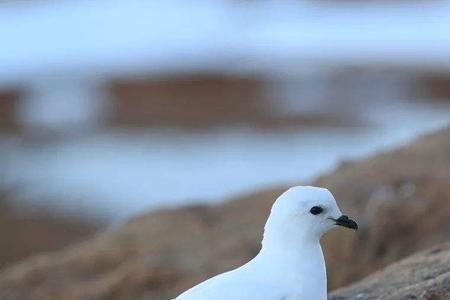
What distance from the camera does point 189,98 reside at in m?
18.9

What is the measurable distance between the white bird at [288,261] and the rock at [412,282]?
37 centimetres

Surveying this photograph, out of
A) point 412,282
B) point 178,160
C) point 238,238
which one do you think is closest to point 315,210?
point 412,282

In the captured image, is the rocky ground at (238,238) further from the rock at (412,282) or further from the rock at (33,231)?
the rock at (33,231)

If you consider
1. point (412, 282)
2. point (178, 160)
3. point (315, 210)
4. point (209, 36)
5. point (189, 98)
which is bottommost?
point (412, 282)

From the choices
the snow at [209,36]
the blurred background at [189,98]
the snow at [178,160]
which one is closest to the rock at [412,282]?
the blurred background at [189,98]

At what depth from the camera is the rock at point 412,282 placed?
5.35 m

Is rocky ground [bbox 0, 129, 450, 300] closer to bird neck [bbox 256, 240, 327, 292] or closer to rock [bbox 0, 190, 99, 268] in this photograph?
bird neck [bbox 256, 240, 327, 292]

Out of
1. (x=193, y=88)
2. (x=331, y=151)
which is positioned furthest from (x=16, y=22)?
(x=331, y=151)

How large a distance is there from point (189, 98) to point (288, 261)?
13682 millimetres

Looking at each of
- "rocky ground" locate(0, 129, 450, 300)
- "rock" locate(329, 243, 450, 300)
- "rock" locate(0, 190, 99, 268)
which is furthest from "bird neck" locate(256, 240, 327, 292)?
"rock" locate(0, 190, 99, 268)

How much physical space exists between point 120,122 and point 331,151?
11.2 ft

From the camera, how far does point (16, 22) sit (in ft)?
75.2

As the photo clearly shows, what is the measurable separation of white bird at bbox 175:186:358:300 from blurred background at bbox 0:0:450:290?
25.1 feet

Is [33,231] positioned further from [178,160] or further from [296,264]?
[296,264]
